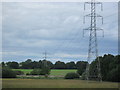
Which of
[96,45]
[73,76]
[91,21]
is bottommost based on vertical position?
[73,76]

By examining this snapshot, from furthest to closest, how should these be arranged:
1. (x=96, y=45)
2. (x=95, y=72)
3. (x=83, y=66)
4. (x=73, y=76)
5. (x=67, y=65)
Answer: (x=67, y=65) → (x=83, y=66) → (x=73, y=76) → (x=95, y=72) → (x=96, y=45)

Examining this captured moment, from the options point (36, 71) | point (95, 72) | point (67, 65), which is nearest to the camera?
point (95, 72)

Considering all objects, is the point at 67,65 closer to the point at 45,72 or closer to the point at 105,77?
the point at 45,72

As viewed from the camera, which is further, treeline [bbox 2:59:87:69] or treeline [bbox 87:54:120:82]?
treeline [bbox 2:59:87:69]

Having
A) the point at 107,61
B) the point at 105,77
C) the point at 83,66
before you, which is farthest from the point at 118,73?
the point at 83,66

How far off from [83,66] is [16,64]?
89.5ft

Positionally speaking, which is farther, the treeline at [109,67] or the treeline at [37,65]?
the treeline at [37,65]

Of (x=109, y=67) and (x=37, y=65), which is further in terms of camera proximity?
(x=37, y=65)

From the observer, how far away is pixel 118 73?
2180 inches

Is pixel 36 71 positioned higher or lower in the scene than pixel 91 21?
lower

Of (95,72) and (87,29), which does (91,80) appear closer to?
(95,72)

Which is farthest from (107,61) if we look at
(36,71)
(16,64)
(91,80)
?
(16,64)

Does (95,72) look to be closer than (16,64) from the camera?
Yes

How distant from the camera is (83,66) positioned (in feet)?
282
